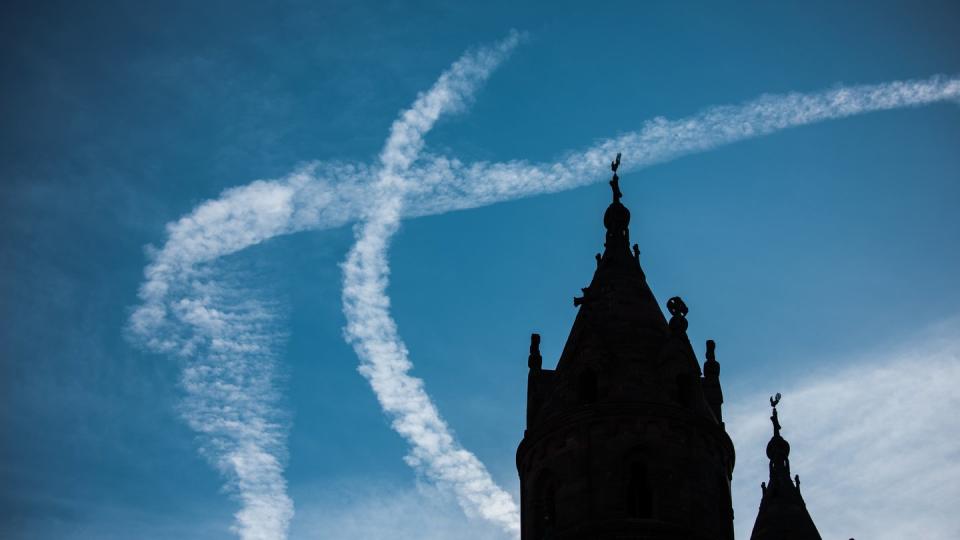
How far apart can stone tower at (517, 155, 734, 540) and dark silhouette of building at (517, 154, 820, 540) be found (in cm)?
3

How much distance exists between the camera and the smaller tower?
40672mm

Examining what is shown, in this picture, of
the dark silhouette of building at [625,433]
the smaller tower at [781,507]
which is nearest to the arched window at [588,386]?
the dark silhouette of building at [625,433]

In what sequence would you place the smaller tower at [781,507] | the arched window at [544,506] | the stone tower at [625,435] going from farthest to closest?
1. the smaller tower at [781,507]
2. the arched window at [544,506]
3. the stone tower at [625,435]

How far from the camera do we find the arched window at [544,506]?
106 ft

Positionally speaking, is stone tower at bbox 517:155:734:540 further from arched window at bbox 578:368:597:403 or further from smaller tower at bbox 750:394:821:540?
smaller tower at bbox 750:394:821:540

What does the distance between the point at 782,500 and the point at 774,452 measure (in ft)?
6.70

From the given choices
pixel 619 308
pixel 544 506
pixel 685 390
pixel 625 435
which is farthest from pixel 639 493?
pixel 619 308

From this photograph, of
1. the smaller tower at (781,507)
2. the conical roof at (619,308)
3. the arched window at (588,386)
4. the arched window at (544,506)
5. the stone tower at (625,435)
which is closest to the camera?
the stone tower at (625,435)

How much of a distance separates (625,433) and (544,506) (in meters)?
2.82

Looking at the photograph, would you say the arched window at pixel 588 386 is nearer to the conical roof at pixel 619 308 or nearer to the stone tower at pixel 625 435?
the stone tower at pixel 625 435

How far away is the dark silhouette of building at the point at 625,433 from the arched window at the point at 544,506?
4cm

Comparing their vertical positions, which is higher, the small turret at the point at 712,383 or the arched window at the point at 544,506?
the small turret at the point at 712,383

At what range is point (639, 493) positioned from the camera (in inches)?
1258

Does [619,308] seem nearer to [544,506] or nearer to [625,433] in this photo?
A: [625,433]
